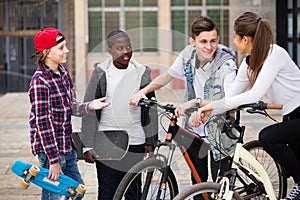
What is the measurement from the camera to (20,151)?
32.1ft

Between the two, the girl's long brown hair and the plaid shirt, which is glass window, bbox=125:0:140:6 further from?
the girl's long brown hair

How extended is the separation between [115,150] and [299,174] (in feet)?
4.29

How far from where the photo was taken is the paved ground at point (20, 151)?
23.0 ft

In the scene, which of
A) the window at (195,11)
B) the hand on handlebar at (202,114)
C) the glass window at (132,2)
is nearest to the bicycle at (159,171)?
the hand on handlebar at (202,114)

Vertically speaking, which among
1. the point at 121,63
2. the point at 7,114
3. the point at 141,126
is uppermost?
the point at 121,63

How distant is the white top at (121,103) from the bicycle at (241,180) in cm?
60

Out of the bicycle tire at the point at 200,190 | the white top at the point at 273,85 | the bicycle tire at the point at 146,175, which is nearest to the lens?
the bicycle tire at the point at 200,190

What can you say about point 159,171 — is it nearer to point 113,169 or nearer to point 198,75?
point 113,169

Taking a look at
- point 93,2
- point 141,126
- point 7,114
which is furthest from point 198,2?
point 141,126

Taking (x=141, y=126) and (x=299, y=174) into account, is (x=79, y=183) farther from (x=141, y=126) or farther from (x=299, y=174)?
(x=299, y=174)

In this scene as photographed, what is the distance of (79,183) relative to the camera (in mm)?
5000

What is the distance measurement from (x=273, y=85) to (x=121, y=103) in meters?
1.07

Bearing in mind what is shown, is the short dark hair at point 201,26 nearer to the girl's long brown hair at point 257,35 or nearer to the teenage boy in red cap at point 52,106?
the girl's long brown hair at point 257,35

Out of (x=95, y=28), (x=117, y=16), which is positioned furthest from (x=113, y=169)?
(x=117, y=16)
